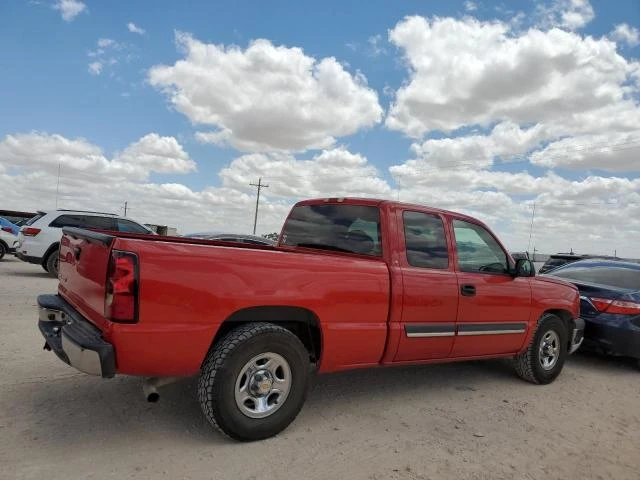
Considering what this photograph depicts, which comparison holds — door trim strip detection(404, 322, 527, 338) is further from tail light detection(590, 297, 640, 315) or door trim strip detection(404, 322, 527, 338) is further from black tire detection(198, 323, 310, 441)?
tail light detection(590, 297, 640, 315)

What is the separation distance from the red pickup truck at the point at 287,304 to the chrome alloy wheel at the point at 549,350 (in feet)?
1.60

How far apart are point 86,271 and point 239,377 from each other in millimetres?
1289

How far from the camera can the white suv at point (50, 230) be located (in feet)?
39.0

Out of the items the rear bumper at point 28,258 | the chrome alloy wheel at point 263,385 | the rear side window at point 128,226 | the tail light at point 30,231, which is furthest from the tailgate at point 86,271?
the rear bumper at point 28,258

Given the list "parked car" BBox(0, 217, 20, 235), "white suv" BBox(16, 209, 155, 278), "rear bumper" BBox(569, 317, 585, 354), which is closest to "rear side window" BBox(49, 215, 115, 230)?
"white suv" BBox(16, 209, 155, 278)

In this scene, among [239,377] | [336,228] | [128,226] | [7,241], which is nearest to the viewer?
[239,377]

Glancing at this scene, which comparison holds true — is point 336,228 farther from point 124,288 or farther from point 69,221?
point 69,221

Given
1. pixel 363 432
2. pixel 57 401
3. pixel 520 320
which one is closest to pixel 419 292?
pixel 363 432

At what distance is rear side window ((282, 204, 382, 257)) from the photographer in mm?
4422

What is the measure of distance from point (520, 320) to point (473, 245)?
102cm

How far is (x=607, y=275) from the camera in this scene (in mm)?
7508

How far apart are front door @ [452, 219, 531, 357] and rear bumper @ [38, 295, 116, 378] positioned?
10.1 ft

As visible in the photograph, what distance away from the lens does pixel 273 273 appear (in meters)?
3.49

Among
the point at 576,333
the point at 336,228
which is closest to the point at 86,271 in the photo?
the point at 336,228
